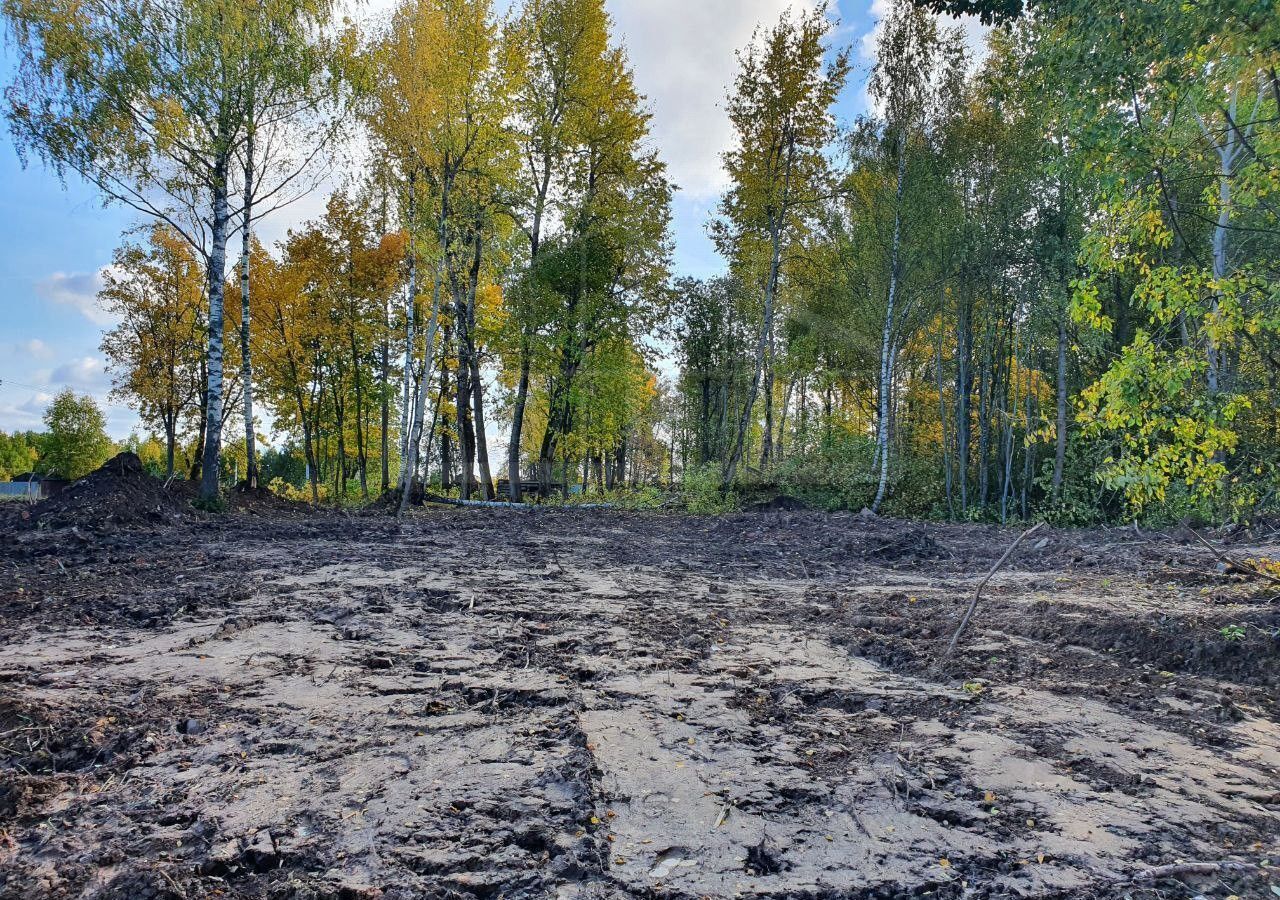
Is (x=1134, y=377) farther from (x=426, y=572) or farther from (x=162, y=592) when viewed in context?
(x=162, y=592)

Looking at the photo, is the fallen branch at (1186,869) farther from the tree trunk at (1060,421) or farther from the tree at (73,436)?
the tree at (73,436)

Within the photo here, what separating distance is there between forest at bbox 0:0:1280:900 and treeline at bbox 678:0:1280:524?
6 centimetres

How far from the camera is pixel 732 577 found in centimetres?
724

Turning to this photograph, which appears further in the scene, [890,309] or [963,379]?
[963,379]

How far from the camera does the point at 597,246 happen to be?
19719 millimetres

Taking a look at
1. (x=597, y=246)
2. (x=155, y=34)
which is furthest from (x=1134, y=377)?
(x=597, y=246)

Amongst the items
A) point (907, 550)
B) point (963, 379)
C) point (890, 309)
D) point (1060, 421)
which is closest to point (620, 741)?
point (907, 550)

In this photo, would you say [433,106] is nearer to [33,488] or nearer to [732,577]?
[732,577]

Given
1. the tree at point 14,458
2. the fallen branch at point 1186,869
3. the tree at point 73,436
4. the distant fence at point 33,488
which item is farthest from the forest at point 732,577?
the tree at point 14,458

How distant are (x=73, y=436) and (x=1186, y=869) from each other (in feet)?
186

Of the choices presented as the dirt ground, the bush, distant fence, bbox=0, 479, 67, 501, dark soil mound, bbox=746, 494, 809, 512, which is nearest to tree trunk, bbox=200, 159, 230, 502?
the dirt ground

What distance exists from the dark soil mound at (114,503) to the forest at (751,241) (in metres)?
1.26

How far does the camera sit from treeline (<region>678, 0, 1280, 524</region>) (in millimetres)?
4238

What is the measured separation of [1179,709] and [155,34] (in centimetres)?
1697
